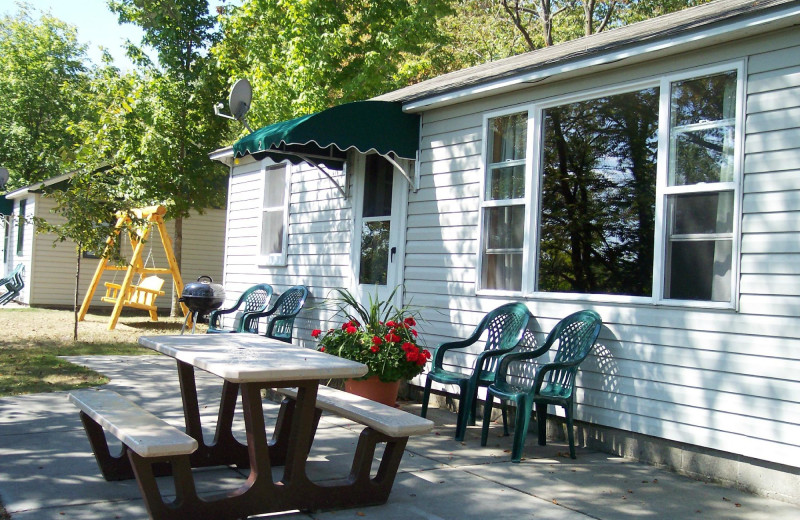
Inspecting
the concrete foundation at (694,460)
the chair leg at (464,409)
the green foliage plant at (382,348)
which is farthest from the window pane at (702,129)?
the green foliage plant at (382,348)

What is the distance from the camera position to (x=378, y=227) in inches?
318

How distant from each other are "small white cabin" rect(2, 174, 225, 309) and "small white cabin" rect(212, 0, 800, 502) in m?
12.3

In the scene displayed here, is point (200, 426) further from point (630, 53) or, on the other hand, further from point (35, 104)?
point (35, 104)

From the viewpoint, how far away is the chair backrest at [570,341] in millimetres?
5535

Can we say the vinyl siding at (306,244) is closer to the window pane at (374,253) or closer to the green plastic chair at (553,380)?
the window pane at (374,253)

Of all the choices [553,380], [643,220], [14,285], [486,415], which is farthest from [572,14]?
[486,415]

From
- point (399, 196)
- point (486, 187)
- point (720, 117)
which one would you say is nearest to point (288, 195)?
point (399, 196)

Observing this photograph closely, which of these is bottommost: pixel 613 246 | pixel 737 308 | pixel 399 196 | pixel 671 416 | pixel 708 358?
pixel 671 416

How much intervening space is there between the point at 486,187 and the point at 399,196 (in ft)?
4.22

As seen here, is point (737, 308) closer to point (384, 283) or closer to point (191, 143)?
point (384, 283)

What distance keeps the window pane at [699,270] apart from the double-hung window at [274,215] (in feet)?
18.7

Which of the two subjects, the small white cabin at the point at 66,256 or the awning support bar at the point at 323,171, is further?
the small white cabin at the point at 66,256

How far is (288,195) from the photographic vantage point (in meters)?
9.82

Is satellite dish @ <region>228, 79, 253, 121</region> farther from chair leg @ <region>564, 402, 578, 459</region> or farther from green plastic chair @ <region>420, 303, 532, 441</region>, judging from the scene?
chair leg @ <region>564, 402, 578, 459</region>
